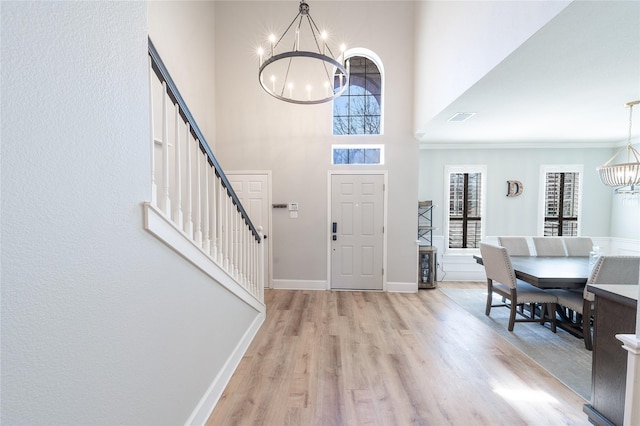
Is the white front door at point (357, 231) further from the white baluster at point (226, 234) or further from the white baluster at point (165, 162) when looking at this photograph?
the white baluster at point (165, 162)

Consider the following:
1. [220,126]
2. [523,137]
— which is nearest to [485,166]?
[523,137]

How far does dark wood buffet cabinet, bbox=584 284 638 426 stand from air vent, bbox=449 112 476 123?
2421 millimetres

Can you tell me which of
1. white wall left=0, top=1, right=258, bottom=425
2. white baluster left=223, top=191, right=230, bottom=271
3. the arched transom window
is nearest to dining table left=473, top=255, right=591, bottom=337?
the arched transom window

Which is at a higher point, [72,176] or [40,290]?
[72,176]

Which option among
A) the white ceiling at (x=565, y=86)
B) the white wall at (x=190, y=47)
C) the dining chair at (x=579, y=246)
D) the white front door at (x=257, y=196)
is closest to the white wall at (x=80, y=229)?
the white ceiling at (x=565, y=86)

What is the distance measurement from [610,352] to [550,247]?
3157 mm

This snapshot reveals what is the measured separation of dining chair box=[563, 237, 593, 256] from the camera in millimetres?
4059

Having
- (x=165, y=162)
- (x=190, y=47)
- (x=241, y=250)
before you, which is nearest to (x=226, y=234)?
(x=241, y=250)

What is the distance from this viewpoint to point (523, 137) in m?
4.61

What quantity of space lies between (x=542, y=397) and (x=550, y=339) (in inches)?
48.1

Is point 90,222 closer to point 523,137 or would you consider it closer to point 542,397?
point 542,397

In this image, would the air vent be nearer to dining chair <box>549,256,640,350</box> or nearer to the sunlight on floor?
dining chair <box>549,256,640,350</box>

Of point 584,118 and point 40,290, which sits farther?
point 584,118

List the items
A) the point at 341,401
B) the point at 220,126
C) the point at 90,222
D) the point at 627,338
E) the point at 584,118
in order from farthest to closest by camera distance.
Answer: the point at 220,126 → the point at 584,118 → the point at 341,401 → the point at 627,338 → the point at 90,222
